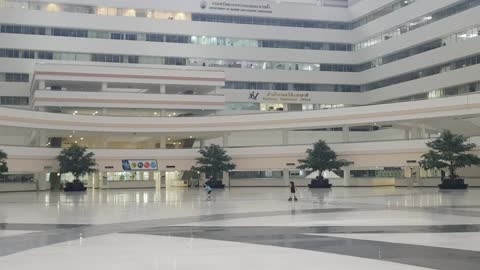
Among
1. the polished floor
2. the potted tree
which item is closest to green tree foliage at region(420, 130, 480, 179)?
the potted tree

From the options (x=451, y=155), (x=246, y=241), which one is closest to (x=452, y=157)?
(x=451, y=155)

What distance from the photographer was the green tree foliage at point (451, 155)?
158ft

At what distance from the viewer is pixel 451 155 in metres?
48.2

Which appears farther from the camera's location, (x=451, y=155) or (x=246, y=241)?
(x=451, y=155)

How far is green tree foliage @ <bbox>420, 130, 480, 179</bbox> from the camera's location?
48.2 m

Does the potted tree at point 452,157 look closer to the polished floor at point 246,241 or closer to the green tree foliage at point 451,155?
the green tree foliage at point 451,155

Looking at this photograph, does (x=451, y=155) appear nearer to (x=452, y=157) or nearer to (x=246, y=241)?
(x=452, y=157)

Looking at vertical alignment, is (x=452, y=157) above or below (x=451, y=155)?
below

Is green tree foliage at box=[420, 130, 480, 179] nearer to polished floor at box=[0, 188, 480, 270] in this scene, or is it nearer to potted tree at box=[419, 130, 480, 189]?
potted tree at box=[419, 130, 480, 189]

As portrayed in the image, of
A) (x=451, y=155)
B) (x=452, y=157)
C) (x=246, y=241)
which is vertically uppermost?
(x=451, y=155)

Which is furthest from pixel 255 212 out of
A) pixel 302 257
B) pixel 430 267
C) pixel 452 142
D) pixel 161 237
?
pixel 452 142

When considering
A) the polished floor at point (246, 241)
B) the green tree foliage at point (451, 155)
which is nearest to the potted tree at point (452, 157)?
the green tree foliage at point (451, 155)

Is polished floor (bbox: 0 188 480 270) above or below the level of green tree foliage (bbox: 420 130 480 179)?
below

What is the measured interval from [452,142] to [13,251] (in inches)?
1681
